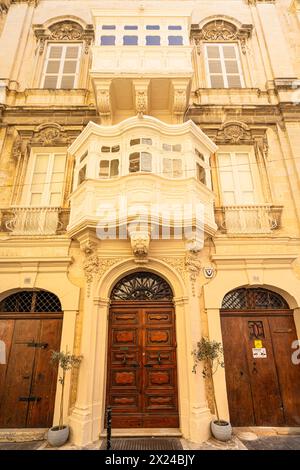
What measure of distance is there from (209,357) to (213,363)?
43 centimetres

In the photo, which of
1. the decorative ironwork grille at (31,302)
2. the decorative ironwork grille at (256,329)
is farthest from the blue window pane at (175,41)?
the decorative ironwork grille at (256,329)

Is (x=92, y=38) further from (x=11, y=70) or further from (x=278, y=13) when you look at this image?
(x=278, y=13)

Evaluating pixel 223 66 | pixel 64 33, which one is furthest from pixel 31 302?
pixel 64 33

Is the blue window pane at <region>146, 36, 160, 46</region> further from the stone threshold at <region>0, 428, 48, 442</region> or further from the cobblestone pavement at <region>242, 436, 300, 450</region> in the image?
the stone threshold at <region>0, 428, 48, 442</region>

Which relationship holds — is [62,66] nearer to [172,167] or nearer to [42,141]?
[42,141]

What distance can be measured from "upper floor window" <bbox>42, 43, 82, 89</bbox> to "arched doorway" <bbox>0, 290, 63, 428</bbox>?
815 centimetres

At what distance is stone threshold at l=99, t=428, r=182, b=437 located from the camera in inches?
237

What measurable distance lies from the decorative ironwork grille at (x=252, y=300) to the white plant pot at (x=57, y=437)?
15.6 ft

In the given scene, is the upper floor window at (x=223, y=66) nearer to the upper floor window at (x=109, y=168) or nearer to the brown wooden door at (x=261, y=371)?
the upper floor window at (x=109, y=168)

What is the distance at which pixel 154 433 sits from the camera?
19.9 feet

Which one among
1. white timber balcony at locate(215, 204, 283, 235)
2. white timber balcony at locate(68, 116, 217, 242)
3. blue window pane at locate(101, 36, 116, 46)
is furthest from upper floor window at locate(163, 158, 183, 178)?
blue window pane at locate(101, 36, 116, 46)
